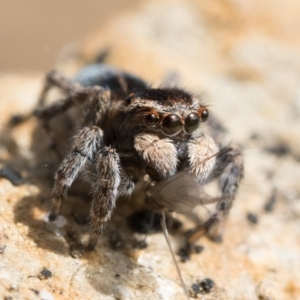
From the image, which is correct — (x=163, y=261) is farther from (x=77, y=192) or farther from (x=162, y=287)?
(x=77, y=192)

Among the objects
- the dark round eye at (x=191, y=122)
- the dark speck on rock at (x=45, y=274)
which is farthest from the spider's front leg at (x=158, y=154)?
the dark speck on rock at (x=45, y=274)

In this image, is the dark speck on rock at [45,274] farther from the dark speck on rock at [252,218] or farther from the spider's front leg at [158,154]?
the dark speck on rock at [252,218]

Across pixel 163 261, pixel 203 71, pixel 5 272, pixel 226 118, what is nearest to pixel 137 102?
pixel 163 261

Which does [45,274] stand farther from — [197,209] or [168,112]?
[197,209]

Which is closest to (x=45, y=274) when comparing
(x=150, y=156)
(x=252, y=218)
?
(x=150, y=156)

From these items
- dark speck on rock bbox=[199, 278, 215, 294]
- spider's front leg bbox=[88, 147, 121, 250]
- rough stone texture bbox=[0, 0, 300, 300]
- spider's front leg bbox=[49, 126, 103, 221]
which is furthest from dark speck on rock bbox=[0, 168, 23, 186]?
dark speck on rock bbox=[199, 278, 215, 294]

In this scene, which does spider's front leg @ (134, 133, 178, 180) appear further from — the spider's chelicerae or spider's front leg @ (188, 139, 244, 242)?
spider's front leg @ (188, 139, 244, 242)
